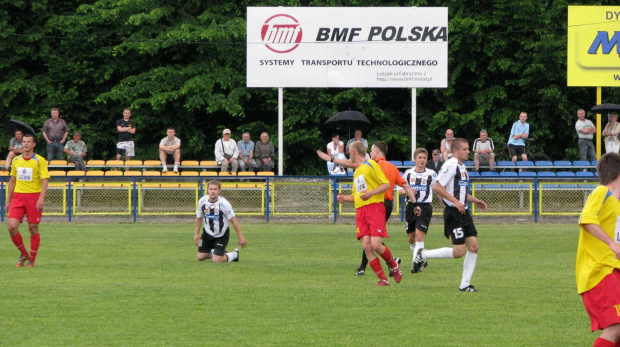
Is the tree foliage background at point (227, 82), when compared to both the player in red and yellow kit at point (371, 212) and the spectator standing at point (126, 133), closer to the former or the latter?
the spectator standing at point (126, 133)

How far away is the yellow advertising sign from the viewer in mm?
27688

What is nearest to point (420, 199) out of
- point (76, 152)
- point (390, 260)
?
point (390, 260)

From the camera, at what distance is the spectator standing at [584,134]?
26.6 metres

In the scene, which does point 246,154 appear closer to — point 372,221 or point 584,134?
point 584,134

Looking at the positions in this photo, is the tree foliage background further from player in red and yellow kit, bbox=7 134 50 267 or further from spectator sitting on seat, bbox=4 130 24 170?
player in red and yellow kit, bbox=7 134 50 267

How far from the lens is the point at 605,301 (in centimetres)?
621

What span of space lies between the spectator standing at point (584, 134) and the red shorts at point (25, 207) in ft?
56.6

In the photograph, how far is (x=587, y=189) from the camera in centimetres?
2422

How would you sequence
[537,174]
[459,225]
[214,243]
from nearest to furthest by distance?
1. [459,225]
2. [214,243]
3. [537,174]

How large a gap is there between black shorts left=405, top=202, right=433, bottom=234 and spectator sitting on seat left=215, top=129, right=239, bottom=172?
37.4 ft

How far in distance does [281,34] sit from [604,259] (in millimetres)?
21620

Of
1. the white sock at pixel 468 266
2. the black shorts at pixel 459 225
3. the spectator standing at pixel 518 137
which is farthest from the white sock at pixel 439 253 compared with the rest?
the spectator standing at pixel 518 137

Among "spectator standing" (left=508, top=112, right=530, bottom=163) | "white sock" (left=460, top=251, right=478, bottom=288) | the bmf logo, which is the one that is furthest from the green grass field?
the bmf logo

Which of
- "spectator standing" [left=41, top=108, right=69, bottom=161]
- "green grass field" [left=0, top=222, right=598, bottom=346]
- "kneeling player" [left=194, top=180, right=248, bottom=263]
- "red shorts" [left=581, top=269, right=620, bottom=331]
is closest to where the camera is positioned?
"red shorts" [left=581, top=269, right=620, bottom=331]
